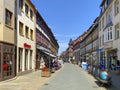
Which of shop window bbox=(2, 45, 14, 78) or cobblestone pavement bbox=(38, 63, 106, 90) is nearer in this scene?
cobblestone pavement bbox=(38, 63, 106, 90)

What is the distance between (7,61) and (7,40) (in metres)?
1.70

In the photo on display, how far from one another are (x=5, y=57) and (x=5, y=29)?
2201 millimetres

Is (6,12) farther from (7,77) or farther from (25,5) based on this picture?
(25,5)

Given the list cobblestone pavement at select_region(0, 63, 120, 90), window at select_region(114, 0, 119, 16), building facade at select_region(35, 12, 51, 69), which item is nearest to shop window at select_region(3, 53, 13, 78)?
cobblestone pavement at select_region(0, 63, 120, 90)

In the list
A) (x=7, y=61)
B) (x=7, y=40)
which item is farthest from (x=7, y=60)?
(x=7, y=40)

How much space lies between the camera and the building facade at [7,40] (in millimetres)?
21406

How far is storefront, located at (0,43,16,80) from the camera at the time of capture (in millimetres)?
21312

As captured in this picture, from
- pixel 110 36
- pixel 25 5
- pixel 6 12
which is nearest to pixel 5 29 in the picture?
pixel 6 12

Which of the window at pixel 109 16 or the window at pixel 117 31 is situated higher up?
the window at pixel 109 16

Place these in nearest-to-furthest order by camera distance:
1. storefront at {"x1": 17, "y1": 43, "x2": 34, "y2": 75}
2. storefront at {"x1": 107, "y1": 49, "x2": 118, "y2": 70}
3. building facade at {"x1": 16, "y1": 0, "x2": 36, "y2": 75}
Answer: building facade at {"x1": 16, "y1": 0, "x2": 36, "y2": 75} → storefront at {"x1": 17, "y1": 43, "x2": 34, "y2": 75} → storefront at {"x1": 107, "y1": 49, "x2": 118, "y2": 70}

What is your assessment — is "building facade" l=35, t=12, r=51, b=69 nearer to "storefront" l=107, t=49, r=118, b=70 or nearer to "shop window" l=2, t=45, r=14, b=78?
"storefront" l=107, t=49, r=118, b=70

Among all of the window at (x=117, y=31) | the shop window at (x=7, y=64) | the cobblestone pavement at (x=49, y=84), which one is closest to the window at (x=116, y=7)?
the window at (x=117, y=31)

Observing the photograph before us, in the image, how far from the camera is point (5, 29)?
22156mm

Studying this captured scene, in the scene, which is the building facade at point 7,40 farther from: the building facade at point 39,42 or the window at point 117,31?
the building facade at point 39,42
